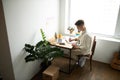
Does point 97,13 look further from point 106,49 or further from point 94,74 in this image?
point 94,74

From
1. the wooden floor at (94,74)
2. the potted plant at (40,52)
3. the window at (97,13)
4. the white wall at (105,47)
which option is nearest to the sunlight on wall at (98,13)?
the window at (97,13)

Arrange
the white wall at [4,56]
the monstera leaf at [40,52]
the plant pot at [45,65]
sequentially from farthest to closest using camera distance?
the plant pot at [45,65]
the monstera leaf at [40,52]
the white wall at [4,56]

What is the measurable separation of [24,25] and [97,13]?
5.91ft

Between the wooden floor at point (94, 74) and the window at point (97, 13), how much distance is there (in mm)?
866

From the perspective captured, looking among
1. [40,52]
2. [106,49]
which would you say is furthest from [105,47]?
[40,52]

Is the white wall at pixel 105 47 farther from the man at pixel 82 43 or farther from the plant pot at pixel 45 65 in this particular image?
the plant pot at pixel 45 65

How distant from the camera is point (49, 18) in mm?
2924

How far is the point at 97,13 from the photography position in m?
3.10

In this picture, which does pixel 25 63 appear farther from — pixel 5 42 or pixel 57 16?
pixel 57 16

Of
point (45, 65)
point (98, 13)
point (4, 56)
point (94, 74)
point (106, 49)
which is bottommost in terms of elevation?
point (94, 74)

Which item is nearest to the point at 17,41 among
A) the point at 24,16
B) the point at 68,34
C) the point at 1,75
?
the point at 24,16

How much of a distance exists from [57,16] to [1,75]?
1.86 meters

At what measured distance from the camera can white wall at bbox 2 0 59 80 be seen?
1.96m

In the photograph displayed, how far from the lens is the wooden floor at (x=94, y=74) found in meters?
2.71
